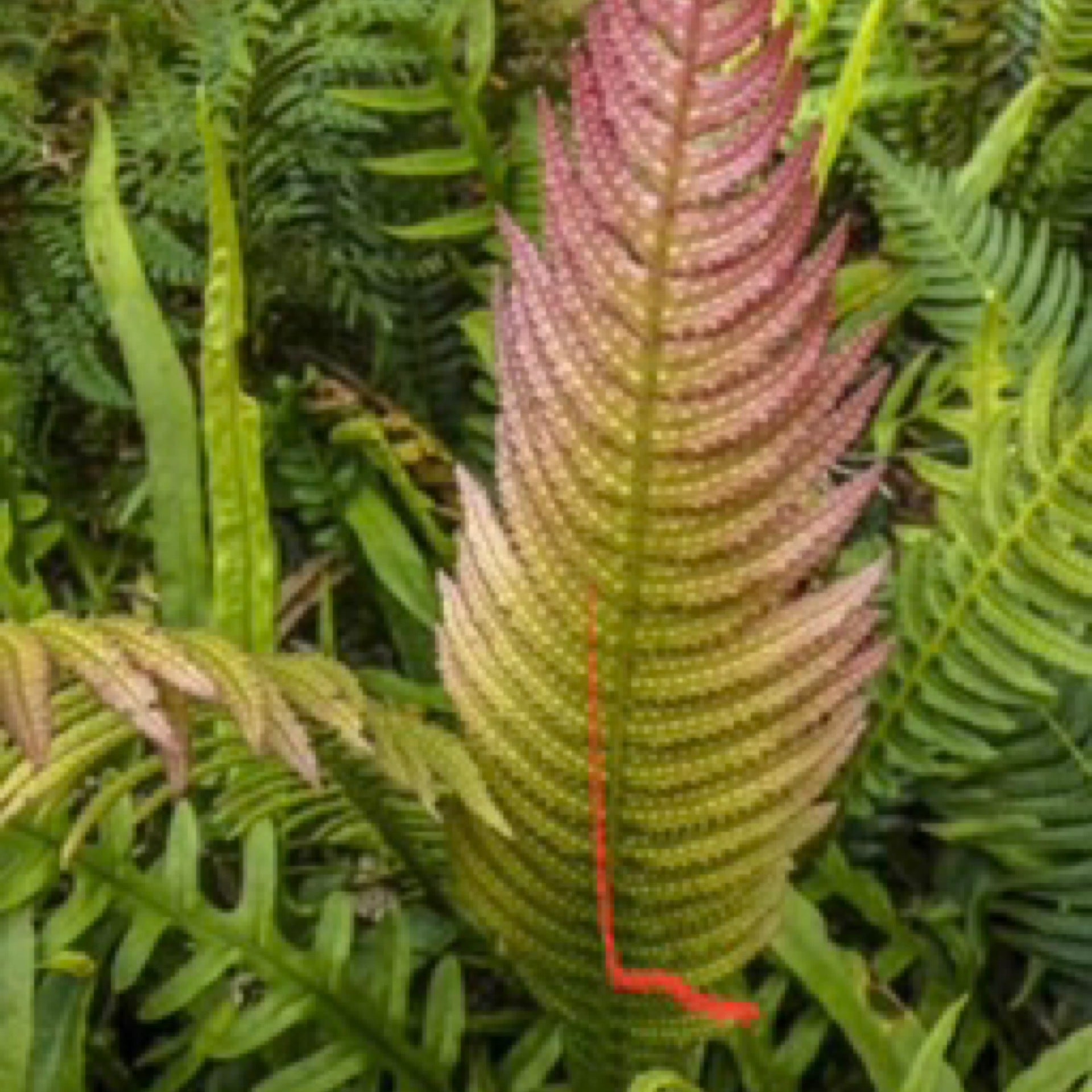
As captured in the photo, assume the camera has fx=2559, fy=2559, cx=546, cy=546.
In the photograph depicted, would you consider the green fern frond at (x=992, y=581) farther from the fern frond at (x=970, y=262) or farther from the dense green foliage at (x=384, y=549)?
the fern frond at (x=970, y=262)

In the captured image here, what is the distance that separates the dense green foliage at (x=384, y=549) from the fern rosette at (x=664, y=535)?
0.09ft

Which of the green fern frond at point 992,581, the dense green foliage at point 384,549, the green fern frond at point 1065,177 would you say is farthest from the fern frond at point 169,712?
the green fern frond at point 1065,177

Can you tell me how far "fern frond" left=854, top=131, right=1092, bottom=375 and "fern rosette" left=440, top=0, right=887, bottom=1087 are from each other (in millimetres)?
520

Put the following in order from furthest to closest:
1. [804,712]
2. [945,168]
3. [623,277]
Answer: [945,168] → [804,712] → [623,277]

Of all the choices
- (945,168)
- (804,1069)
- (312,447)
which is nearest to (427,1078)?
(804,1069)

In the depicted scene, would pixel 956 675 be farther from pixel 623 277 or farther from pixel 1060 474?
pixel 623 277

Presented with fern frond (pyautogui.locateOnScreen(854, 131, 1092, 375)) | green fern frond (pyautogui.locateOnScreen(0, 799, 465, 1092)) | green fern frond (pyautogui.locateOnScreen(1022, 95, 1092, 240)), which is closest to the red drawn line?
green fern frond (pyautogui.locateOnScreen(0, 799, 465, 1092))

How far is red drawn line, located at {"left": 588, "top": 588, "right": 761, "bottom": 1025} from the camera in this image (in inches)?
49.4

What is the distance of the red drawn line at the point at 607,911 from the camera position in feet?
4.12

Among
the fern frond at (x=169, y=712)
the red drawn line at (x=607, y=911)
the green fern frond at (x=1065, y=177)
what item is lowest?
the red drawn line at (x=607, y=911)

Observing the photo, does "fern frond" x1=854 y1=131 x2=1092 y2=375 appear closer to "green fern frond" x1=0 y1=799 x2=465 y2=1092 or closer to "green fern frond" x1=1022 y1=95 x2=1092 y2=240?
"green fern frond" x1=1022 y1=95 x2=1092 y2=240

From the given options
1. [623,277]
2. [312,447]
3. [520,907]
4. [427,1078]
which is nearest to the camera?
[623,277]

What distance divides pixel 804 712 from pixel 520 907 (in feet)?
0.70

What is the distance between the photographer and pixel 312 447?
1763 mm
